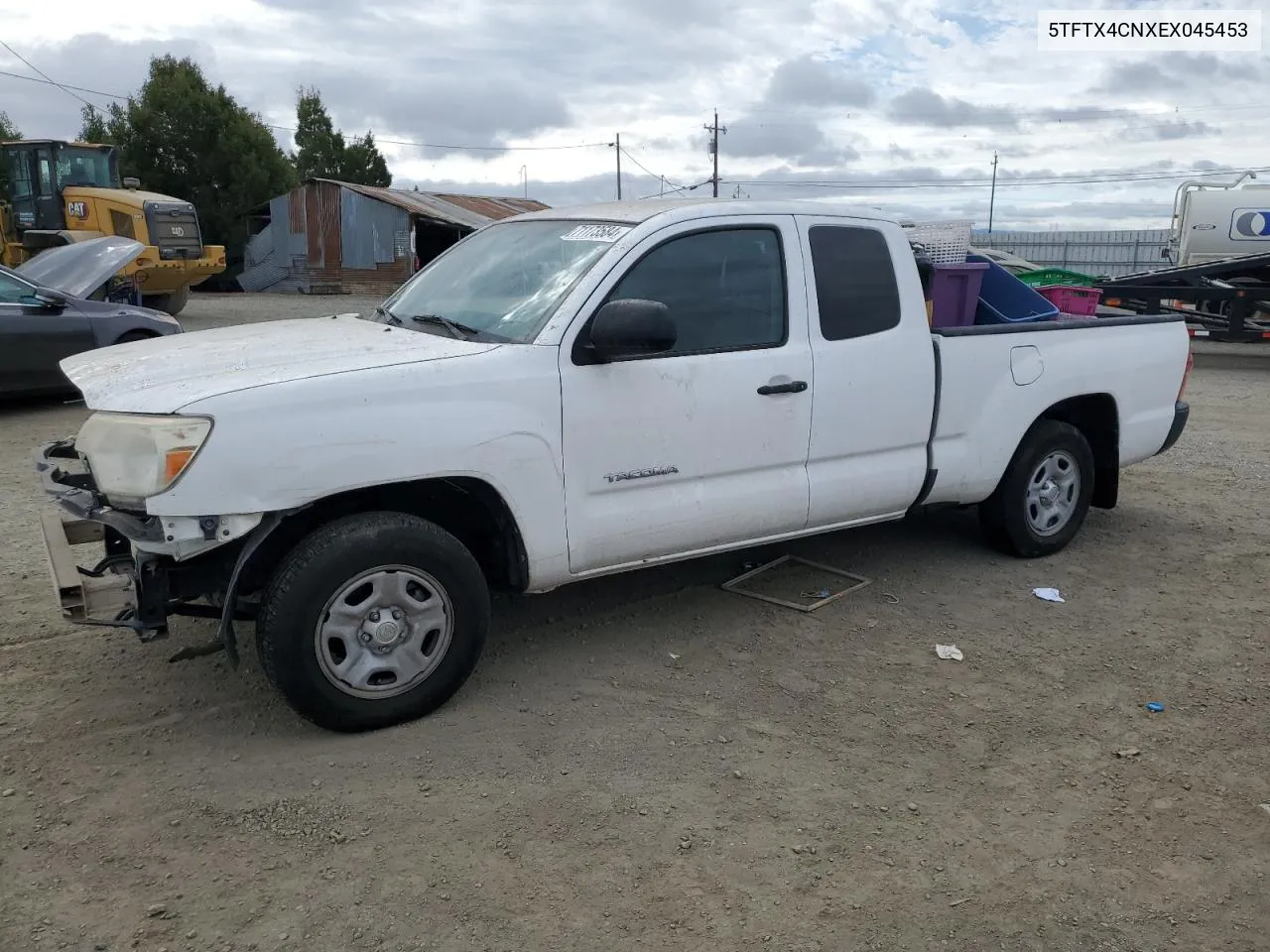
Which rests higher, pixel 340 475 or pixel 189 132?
pixel 189 132

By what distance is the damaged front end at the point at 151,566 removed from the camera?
A: 3393 millimetres

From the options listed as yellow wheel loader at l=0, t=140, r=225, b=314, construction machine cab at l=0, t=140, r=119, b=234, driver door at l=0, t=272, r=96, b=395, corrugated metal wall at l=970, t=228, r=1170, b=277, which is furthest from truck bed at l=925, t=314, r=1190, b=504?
corrugated metal wall at l=970, t=228, r=1170, b=277

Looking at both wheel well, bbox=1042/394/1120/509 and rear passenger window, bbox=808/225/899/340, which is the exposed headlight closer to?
rear passenger window, bbox=808/225/899/340

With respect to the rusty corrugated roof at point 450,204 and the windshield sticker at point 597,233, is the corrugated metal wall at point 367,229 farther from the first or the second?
the windshield sticker at point 597,233

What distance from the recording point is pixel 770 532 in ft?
15.3

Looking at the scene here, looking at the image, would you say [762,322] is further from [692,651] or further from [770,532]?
[692,651]

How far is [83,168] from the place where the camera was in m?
21.3

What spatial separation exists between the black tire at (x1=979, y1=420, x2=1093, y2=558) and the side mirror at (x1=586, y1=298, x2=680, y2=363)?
255 centimetres

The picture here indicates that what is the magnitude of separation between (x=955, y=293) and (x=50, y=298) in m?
8.36

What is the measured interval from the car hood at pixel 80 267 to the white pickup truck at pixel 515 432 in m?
7.28

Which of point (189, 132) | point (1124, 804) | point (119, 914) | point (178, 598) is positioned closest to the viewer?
point (119, 914)

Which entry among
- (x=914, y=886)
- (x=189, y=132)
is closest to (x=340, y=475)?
(x=914, y=886)

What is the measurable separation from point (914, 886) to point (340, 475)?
222 cm

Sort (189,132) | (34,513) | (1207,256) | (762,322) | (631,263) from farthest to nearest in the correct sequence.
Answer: (189,132) → (1207,256) → (34,513) → (762,322) → (631,263)
